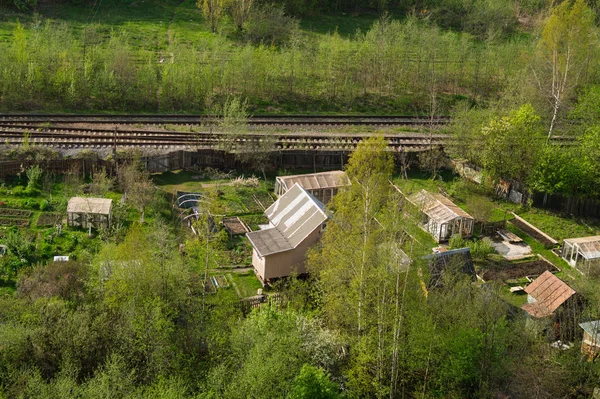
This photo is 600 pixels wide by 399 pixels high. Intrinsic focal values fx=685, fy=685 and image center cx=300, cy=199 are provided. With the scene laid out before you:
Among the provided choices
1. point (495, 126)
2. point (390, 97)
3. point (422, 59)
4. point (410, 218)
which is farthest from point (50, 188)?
point (422, 59)

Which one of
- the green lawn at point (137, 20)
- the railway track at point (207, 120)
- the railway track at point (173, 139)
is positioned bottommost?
the railway track at point (173, 139)

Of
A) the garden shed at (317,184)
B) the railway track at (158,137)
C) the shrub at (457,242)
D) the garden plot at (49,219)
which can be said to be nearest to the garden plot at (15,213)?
the garden plot at (49,219)

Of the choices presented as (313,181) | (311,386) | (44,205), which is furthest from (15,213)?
(311,386)

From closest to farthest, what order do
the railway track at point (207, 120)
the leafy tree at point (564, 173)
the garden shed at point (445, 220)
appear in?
the garden shed at point (445, 220) → the leafy tree at point (564, 173) → the railway track at point (207, 120)

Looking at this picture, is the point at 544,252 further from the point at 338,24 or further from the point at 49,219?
the point at 338,24

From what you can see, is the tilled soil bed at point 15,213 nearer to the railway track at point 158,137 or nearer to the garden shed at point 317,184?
the railway track at point 158,137

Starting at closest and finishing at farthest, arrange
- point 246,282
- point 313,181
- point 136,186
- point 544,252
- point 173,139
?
point 246,282
point 544,252
point 136,186
point 313,181
point 173,139
